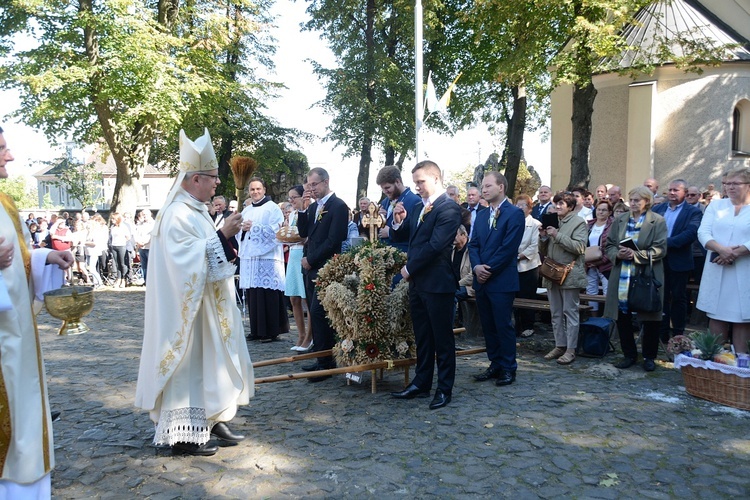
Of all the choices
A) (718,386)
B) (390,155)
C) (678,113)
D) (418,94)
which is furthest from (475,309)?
(390,155)

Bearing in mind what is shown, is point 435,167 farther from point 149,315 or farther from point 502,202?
point 149,315

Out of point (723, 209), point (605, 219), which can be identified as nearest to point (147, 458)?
point (723, 209)

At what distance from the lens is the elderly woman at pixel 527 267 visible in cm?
861

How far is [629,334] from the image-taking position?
7.08 m

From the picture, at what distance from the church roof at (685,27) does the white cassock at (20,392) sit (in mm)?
18239

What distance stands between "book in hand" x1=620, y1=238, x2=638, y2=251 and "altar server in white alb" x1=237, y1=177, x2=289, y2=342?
4.53 metres

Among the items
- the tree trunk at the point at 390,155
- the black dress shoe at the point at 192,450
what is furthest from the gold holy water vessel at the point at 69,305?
the tree trunk at the point at 390,155

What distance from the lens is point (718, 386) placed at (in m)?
5.72

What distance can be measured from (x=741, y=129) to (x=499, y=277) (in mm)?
19186

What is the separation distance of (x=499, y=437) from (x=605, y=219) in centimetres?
531

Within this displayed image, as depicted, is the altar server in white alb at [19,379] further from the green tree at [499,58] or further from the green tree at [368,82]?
the green tree at [368,82]

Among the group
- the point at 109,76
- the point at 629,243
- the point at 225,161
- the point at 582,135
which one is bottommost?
the point at 629,243

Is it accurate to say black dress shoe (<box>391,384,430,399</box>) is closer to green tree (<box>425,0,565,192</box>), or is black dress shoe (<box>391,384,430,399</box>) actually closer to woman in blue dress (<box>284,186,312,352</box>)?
woman in blue dress (<box>284,186,312,352</box>)

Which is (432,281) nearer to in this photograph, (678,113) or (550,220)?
(550,220)
